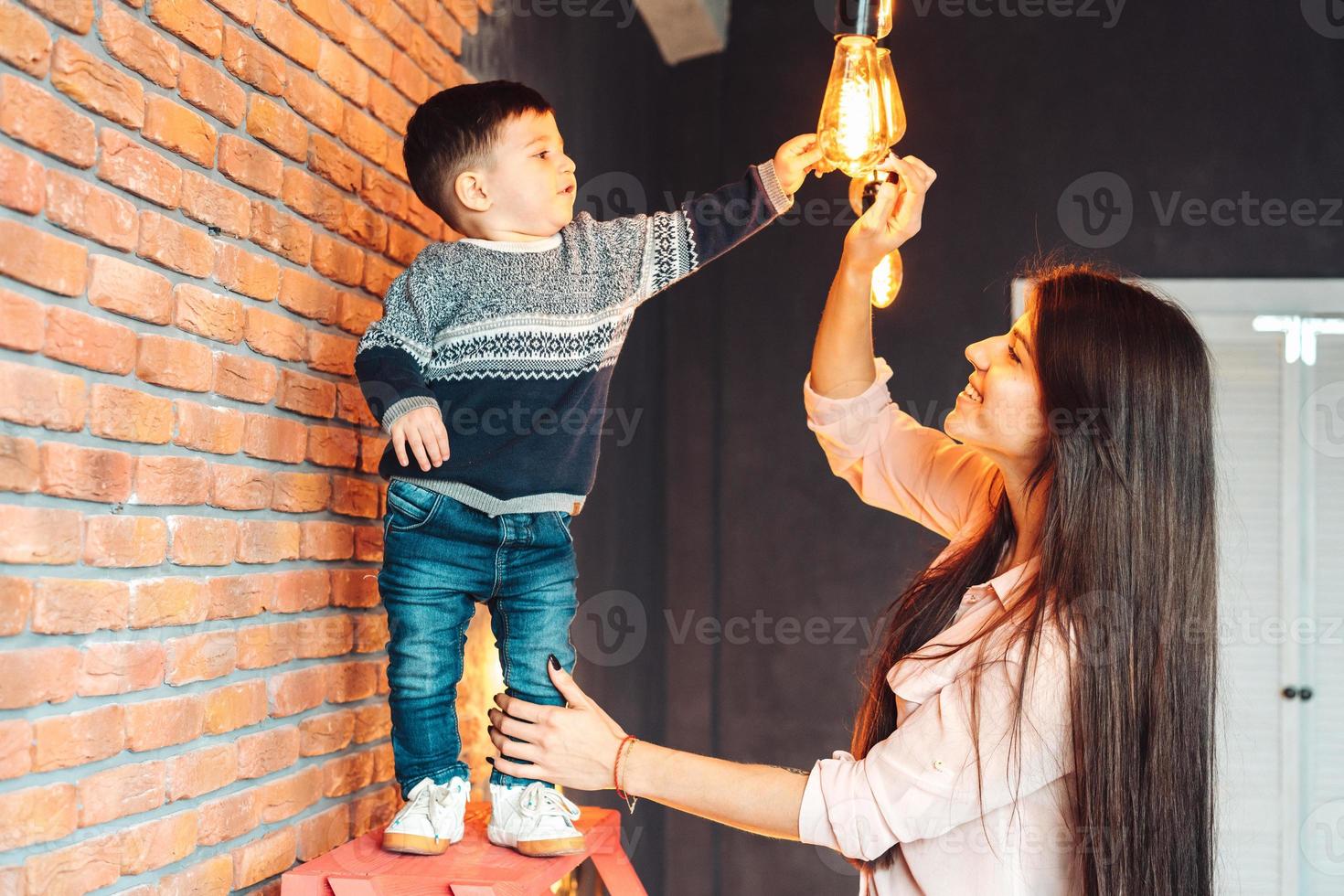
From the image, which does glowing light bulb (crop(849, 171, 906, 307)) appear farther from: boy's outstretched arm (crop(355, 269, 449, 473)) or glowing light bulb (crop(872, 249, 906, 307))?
boy's outstretched arm (crop(355, 269, 449, 473))

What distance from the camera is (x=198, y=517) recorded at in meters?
1.36

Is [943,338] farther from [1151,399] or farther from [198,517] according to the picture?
[198,517]

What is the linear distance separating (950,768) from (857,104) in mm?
750

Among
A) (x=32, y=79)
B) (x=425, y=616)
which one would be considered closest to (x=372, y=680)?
(x=425, y=616)

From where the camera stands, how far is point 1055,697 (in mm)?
1321

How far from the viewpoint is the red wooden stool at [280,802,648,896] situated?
4.27ft

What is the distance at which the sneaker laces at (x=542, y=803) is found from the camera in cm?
143

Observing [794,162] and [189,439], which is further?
[794,162]

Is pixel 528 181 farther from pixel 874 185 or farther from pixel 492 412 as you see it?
pixel 874 185

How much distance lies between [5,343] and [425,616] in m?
0.59
